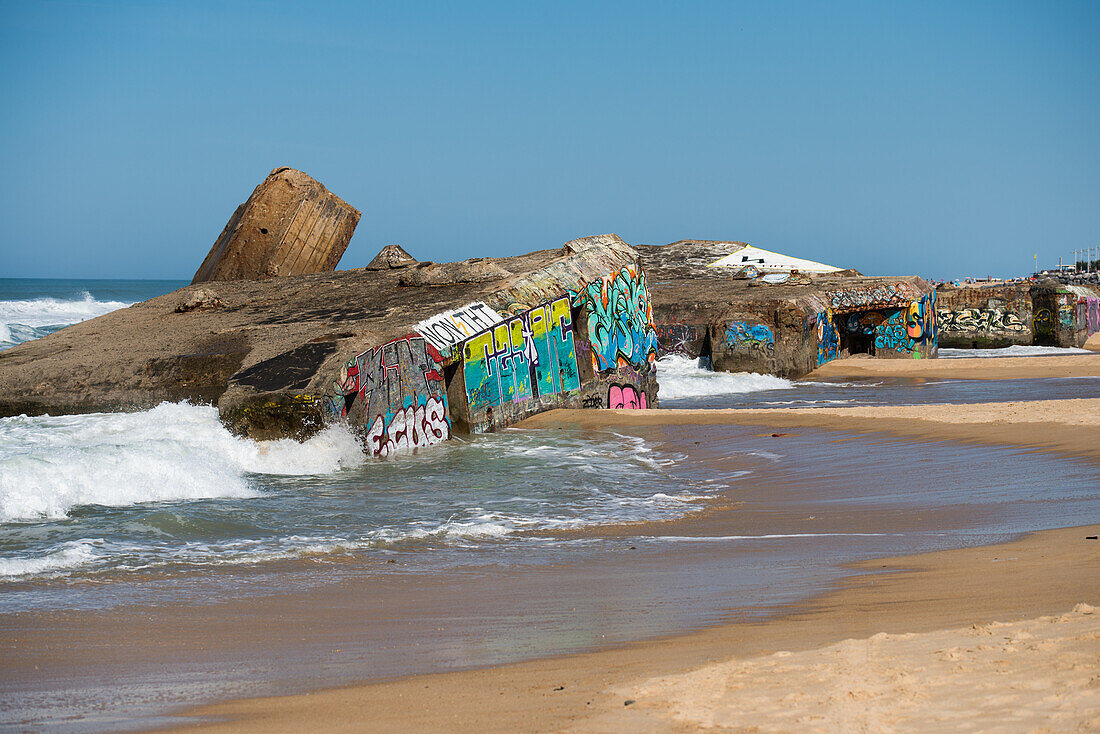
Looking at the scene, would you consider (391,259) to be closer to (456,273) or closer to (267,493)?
(456,273)

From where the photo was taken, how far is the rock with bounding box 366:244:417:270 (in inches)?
647

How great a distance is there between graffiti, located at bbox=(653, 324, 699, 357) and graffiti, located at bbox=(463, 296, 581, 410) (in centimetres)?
1049

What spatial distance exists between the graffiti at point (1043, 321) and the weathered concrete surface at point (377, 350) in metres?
19.8

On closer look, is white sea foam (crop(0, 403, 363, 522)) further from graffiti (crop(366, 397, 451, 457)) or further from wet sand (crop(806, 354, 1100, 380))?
wet sand (crop(806, 354, 1100, 380))

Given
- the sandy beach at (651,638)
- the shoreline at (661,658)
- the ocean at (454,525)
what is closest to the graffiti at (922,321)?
the ocean at (454,525)

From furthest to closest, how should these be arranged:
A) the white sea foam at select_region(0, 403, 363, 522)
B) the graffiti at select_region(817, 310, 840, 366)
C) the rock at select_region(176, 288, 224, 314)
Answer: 1. the graffiti at select_region(817, 310, 840, 366)
2. the rock at select_region(176, 288, 224, 314)
3. the white sea foam at select_region(0, 403, 363, 522)

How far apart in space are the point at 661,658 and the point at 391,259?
44.9 feet

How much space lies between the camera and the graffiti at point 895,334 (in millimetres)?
25875

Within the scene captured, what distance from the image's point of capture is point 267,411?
31.2ft

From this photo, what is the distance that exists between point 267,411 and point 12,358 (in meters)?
5.27

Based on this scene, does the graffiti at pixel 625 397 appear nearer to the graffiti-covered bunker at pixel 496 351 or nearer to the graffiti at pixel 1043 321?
the graffiti-covered bunker at pixel 496 351

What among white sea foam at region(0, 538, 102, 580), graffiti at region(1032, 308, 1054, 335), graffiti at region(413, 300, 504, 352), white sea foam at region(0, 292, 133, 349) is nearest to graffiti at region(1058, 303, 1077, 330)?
graffiti at region(1032, 308, 1054, 335)

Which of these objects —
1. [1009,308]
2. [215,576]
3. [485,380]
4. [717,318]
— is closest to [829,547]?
[215,576]

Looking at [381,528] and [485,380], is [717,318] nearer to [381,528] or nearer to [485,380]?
[485,380]
